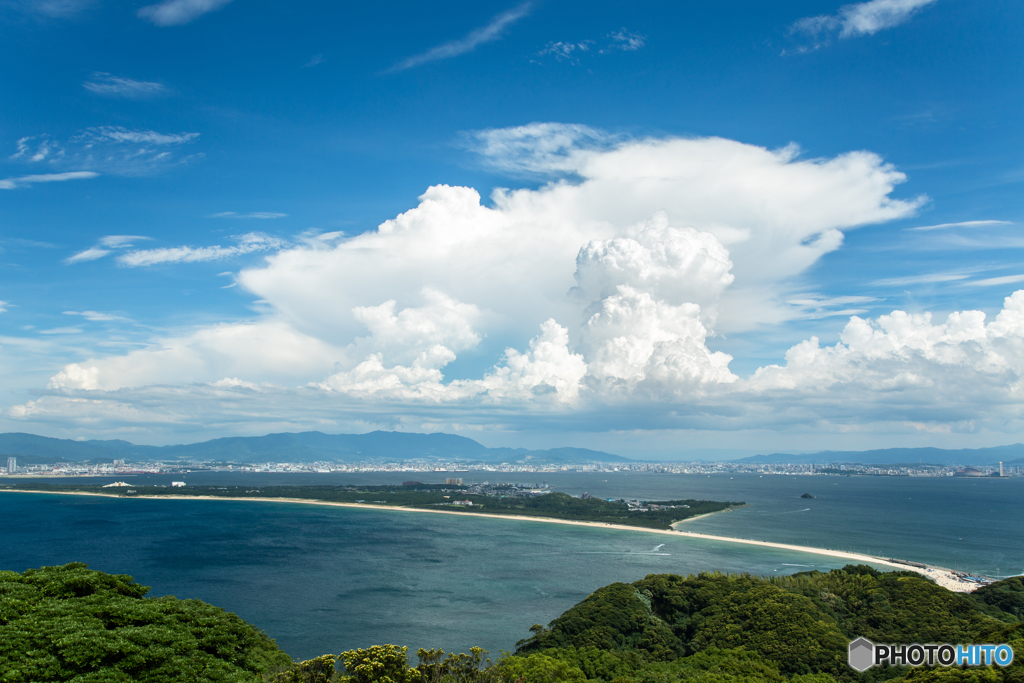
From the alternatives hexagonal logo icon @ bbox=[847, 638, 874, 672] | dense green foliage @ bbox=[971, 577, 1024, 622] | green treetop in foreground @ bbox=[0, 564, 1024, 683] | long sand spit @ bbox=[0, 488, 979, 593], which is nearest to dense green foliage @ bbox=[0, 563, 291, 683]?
green treetop in foreground @ bbox=[0, 564, 1024, 683]

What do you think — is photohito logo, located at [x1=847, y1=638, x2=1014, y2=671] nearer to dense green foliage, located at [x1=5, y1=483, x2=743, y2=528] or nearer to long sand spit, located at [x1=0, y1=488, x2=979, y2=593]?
long sand spit, located at [x1=0, y1=488, x2=979, y2=593]

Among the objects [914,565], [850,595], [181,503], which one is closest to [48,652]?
[850,595]

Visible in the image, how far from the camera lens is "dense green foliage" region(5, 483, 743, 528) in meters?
121

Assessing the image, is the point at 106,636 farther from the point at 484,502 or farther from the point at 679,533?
the point at 484,502

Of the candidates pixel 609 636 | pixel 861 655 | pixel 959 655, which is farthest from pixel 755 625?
pixel 959 655

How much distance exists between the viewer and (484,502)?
5822 inches

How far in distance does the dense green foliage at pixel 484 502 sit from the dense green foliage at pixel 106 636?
97.2 m

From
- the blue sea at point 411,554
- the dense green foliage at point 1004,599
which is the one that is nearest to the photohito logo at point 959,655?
→ the dense green foliage at point 1004,599

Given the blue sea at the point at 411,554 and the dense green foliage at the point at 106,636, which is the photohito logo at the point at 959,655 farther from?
the blue sea at the point at 411,554

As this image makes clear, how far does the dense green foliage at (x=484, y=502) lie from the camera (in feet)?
397

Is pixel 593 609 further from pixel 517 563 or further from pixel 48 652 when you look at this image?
pixel 517 563

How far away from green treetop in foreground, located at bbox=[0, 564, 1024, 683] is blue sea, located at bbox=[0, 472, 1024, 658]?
11.0 metres

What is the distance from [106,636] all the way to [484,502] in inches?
5334

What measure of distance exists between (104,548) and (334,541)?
98.2 feet
